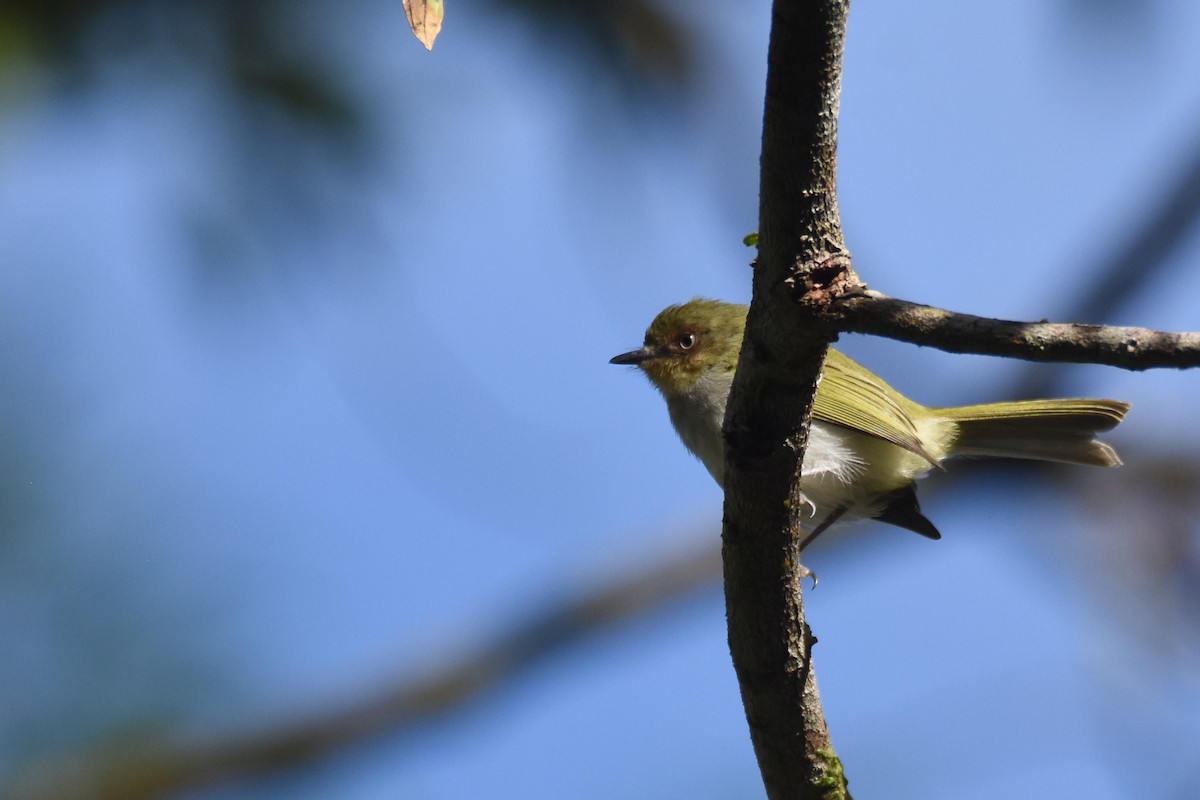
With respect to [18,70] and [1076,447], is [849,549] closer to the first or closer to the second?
[1076,447]

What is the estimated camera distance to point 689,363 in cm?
489

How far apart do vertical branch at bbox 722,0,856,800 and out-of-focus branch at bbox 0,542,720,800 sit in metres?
4.05

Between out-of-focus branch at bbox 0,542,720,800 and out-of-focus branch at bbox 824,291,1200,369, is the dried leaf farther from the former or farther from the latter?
out-of-focus branch at bbox 0,542,720,800

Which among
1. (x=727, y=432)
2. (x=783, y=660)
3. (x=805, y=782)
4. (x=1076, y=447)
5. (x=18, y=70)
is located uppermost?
(x=18, y=70)

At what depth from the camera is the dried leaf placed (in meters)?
1.86

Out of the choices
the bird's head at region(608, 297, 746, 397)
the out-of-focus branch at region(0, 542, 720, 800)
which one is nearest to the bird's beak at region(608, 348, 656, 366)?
the bird's head at region(608, 297, 746, 397)

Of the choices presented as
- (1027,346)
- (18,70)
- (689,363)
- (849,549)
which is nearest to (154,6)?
(18,70)

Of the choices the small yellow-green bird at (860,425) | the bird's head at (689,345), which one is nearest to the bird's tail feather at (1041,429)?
the small yellow-green bird at (860,425)

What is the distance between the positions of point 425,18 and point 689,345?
10.6ft

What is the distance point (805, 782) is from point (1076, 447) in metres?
2.49

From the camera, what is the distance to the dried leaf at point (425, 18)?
186 cm

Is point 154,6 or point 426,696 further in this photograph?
point 426,696

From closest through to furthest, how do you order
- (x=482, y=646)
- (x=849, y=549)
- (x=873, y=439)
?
(x=873, y=439) → (x=482, y=646) → (x=849, y=549)

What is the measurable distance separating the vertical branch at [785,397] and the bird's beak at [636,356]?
243cm
